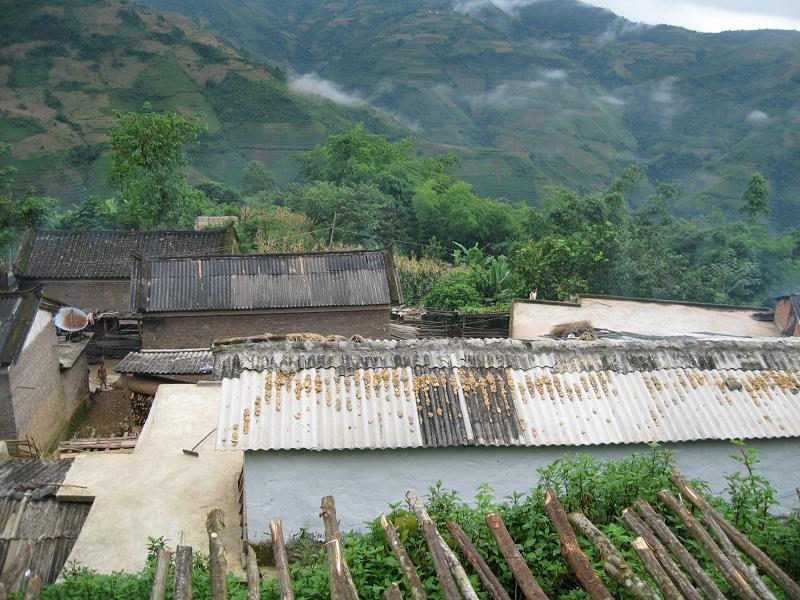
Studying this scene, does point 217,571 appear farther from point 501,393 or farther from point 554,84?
point 554,84

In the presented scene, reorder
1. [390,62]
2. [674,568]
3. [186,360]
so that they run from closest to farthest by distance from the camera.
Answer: [674,568], [186,360], [390,62]

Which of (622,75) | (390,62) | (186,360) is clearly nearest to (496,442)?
(186,360)

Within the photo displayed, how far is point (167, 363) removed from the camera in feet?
49.3

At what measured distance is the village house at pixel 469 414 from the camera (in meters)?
8.14

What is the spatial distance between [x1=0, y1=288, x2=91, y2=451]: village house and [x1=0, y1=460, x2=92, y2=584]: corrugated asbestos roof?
378 cm

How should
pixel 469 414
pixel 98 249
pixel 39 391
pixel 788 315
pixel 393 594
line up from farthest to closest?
pixel 98 249 → pixel 788 315 → pixel 39 391 → pixel 469 414 → pixel 393 594

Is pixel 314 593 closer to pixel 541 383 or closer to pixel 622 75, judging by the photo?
pixel 541 383

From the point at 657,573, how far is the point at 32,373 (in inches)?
524

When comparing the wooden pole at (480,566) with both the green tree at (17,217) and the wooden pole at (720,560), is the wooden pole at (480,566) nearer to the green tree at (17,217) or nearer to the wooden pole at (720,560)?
the wooden pole at (720,560)

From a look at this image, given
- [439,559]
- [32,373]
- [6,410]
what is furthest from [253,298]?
[439,559]

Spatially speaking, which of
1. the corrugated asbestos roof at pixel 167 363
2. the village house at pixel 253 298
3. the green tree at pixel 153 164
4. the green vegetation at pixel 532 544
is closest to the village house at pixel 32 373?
the corrugated asbestos roof at pixel 167 363

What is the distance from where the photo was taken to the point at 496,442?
8258 millimetres

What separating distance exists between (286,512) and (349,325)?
34.5ft

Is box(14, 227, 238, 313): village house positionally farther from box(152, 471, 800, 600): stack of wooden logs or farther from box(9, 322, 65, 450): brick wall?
box(152, 471, 800, 600): stack of wooden logs
